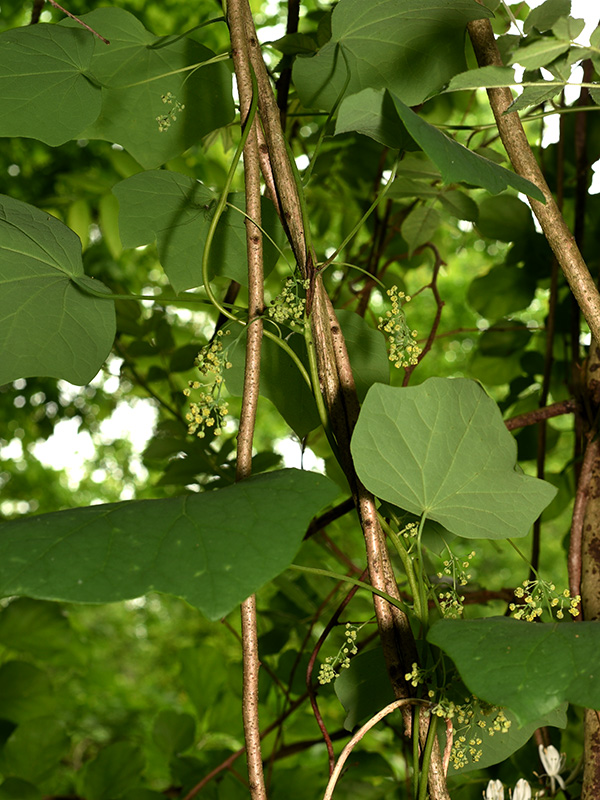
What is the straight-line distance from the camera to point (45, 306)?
1.69 feet

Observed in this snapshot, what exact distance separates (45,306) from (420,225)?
0.51 m

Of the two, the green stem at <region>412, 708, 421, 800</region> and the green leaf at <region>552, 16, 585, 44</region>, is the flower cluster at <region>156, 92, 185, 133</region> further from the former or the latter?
the green stem at <region>412, 708, 421, 800</region>

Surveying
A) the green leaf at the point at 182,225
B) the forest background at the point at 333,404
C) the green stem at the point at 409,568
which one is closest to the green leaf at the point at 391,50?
the forest background at the point at 333,404

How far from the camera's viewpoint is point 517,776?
725mm

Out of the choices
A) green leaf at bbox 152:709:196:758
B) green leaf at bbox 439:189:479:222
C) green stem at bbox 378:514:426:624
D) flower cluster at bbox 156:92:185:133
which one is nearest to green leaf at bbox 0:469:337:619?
green stem at bbox 378:514:426:624

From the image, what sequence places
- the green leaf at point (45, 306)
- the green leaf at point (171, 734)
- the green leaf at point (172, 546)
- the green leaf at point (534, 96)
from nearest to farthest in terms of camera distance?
the green leaf at point (172, 546) → the green leaf at point (534, 96) → the green leaf at point (45, 306) → the green leaf at point (171, 734)

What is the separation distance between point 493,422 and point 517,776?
0.54 meters

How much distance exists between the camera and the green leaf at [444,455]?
366mm

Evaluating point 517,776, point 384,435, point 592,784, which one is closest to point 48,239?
point 384,435

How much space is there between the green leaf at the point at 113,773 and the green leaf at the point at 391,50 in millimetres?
846

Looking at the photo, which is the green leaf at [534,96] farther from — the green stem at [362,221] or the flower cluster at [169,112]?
the flower cluster at [169,112]

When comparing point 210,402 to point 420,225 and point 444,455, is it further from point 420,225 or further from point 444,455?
point 420,225

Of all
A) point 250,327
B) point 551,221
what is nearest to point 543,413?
point 551,221

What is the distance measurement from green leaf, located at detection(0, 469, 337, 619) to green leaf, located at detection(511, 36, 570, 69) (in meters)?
0.24
